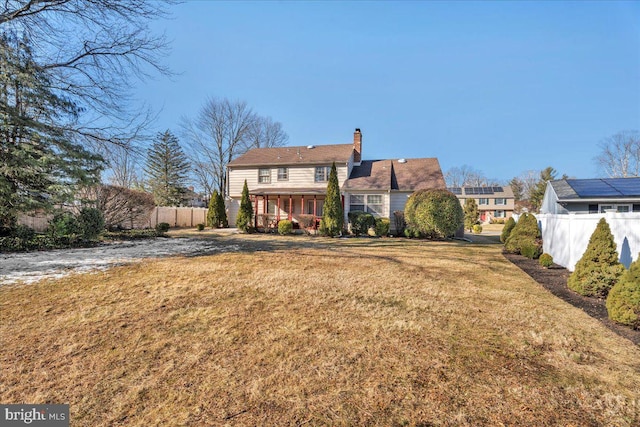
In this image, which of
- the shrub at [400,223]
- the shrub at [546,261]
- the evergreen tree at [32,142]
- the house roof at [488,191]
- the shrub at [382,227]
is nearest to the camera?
the shrub at [546,261]

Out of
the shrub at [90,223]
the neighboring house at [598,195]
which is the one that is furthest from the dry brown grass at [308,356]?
the neighboring house at [598,195]

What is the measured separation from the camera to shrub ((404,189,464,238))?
44.2 ft

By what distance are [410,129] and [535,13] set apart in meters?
36.0

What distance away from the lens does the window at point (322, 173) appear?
18.4m

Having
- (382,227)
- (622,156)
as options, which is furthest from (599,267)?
(622,156)

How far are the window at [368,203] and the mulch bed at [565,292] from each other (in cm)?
874

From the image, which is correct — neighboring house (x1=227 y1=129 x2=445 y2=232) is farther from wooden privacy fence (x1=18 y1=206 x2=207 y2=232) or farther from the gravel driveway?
the gravel driveway

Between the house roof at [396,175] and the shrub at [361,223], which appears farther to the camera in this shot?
the house roof at [396,175]

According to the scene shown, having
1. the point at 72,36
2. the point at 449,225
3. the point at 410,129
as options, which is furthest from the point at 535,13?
the point at 410,129

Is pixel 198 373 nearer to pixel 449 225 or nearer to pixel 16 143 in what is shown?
pixel 16 143

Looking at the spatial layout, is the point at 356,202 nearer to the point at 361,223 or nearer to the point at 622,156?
the point at 361,223

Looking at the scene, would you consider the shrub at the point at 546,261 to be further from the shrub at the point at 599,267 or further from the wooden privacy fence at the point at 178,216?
the wooden privacy fence at the point at 178,216

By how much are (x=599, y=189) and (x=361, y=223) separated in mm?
13057

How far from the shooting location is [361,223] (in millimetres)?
15617
